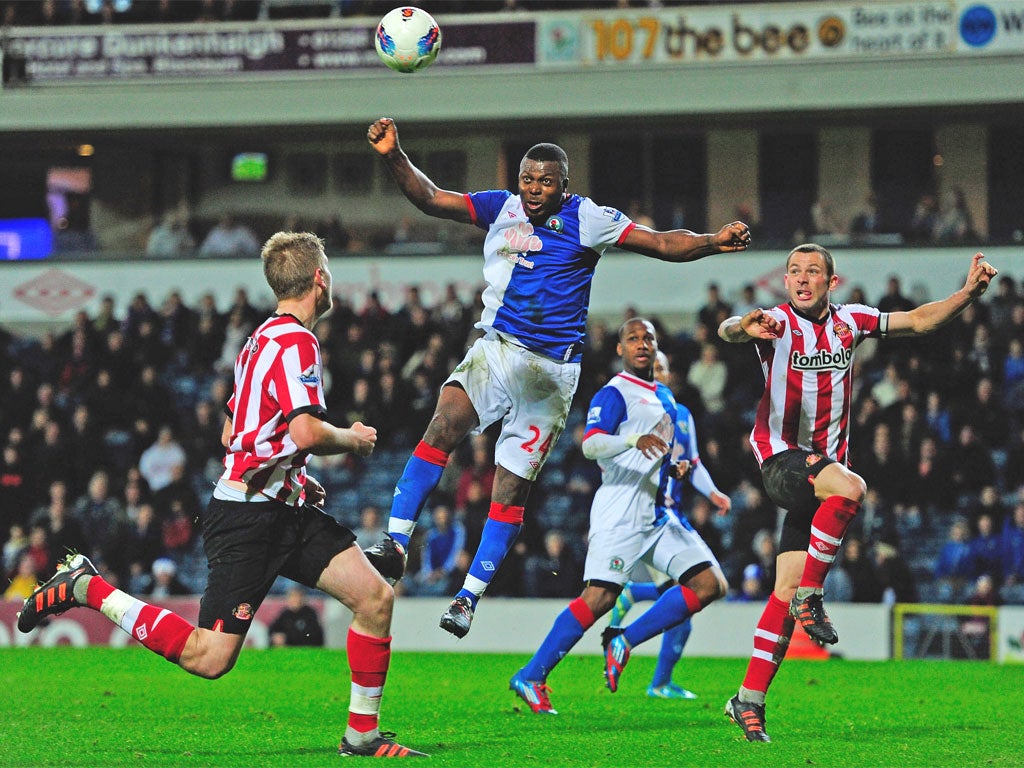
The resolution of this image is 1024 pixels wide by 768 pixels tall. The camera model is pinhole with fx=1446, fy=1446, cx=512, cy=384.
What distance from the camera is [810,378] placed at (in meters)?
7.68

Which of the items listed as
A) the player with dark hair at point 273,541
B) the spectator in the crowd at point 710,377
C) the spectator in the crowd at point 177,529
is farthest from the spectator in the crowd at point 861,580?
the player with dark hair at point 273,541

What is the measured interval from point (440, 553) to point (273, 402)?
9594 mm

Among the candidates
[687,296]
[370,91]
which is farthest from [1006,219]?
[370,91]

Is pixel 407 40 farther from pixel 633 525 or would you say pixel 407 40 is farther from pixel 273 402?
pixel 633 525

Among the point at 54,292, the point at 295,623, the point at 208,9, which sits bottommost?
the point at 295,623

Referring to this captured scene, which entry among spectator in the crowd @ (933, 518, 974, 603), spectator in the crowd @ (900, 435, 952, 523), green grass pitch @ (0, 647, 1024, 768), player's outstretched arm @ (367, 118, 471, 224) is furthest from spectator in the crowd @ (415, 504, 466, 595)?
player's outstretched arm @ (367, 118, 471, 224)

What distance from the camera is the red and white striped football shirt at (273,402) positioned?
6.21 meters

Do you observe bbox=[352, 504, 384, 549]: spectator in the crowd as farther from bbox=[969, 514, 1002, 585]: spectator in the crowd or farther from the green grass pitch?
bbox=[969, 514, 1002, 585]: spectator in the crowd

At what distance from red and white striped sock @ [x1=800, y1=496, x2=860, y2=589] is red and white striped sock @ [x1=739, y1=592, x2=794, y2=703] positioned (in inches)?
14.8

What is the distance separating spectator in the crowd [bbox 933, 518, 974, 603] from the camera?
601 inches

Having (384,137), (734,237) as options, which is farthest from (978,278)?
(384,137)

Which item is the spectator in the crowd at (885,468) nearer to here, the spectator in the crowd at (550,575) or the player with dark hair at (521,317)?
the spectator in the crowd at (550,575)

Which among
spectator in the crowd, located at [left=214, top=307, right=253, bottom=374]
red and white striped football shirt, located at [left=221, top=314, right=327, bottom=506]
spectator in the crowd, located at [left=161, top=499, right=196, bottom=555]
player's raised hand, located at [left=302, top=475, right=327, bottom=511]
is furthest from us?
spectator in the crowd, located at [left=214, top=307, right=253, bottom=374]

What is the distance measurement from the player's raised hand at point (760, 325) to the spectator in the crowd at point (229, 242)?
16.4 m
